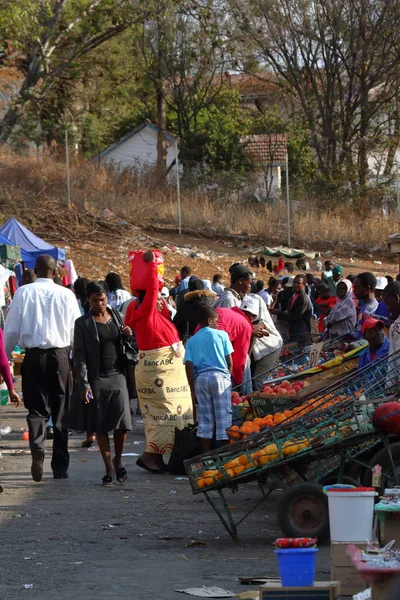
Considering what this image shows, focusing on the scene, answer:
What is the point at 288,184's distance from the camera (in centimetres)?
3684

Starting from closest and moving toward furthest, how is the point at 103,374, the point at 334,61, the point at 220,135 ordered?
1. the point at 103,374
2. the point at 334,61
3. the point at 220,135

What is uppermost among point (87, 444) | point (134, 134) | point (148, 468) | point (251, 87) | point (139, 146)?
point (251, 87)

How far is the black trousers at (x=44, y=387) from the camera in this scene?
10.9 m

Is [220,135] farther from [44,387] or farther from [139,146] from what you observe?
[44,387]

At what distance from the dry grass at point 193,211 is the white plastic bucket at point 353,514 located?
2993 centimetres

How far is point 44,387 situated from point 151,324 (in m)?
1.38

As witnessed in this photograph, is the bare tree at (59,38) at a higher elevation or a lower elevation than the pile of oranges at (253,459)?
higher

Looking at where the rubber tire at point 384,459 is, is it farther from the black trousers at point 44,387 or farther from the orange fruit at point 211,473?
the black trousers at point 44,387

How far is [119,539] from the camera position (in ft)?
27.6

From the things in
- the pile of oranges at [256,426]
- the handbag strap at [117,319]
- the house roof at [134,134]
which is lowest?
the pile of oranges at [256,426]

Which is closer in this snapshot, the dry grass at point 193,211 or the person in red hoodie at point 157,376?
the person in red hoodie at point 157,376

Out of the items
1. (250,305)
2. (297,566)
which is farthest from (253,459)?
(250,305)

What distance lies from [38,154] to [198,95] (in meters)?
10.1

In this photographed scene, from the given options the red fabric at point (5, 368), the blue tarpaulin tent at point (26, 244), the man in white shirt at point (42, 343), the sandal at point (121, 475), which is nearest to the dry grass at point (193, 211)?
the blue tarpaulin tent at point (26, 244)
